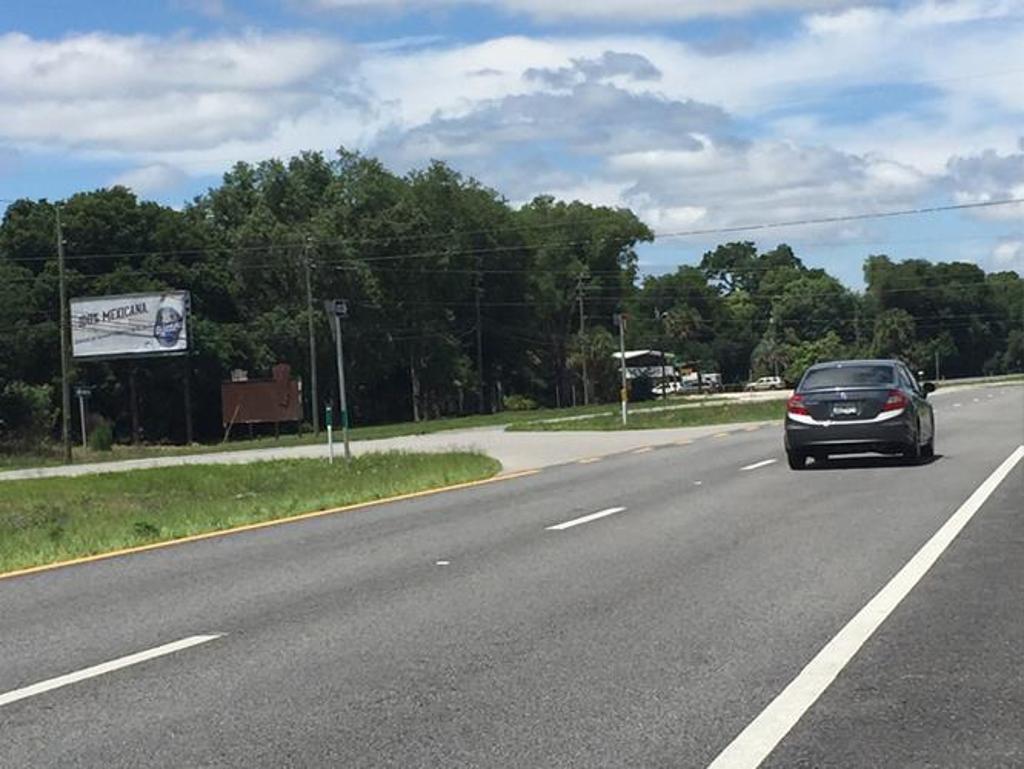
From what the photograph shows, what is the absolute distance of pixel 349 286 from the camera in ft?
285

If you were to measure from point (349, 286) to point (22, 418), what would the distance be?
1154 inches

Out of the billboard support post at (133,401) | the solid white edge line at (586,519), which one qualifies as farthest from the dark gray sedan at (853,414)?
the billboard support post at (133,401)

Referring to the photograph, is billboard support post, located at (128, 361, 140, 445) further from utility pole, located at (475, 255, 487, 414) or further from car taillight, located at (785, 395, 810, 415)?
car taillight, located at (785, 395, 810, 415)

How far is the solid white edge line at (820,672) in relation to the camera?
584 centimetres

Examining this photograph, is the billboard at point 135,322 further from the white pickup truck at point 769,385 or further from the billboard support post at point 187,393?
the white pickup truck at point 769,385

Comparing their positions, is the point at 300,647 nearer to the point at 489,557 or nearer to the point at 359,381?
the point at 489,557

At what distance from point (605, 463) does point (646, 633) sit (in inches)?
673

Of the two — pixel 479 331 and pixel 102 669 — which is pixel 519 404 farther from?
pixel 102 669

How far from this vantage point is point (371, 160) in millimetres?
98125

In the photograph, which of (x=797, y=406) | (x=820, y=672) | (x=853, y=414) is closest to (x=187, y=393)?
(x=797, y=406)

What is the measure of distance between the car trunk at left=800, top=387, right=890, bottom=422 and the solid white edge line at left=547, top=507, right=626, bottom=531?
534 cm

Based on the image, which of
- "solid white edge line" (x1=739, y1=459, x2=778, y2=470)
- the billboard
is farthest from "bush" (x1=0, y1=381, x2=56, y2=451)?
"solid white edge line" (x1=739, y1=459, x2=778, y2=470)

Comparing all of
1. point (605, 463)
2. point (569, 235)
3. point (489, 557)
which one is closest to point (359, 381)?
point (569, 235)

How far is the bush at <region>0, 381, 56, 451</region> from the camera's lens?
59.1m
